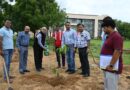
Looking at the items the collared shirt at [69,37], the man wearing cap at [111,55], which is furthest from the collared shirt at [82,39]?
the man wearing cap at [111,55]

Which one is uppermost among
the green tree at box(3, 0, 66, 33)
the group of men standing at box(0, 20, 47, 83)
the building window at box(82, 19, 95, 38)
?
the green tree at box(3, 0, 66, 33)

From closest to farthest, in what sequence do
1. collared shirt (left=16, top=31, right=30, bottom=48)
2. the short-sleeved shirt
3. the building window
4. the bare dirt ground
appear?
the short-sleeved shirt
the bare dirt ground
collared shirt (left=16, top=31, right=30, bottom=48)
the building window

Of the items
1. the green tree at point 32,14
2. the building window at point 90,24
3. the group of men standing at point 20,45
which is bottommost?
the building window at point 90,24

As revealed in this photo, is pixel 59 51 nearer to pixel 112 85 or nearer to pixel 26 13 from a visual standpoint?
pixel 112 85

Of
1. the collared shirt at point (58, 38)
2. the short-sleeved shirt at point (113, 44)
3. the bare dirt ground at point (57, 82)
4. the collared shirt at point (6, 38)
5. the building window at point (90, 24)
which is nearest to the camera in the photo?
the short-sleeved shirt at point (113, 44)

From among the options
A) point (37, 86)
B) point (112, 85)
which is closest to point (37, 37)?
point (37, 86)

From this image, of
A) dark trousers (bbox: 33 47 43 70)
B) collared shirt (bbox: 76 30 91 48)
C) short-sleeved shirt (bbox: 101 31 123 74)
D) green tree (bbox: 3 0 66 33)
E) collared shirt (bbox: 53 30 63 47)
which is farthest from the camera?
green tree (bbox: 3 0 66 33)

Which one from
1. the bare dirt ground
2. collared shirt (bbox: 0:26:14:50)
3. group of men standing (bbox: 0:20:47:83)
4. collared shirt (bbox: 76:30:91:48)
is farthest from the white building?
collared shirt (bbox: 0:26:14:50)

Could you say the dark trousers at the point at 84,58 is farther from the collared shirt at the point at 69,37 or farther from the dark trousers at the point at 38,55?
the dark trousers at the point at 38,55

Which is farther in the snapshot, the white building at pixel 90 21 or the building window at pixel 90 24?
the building window at pixel 90 24

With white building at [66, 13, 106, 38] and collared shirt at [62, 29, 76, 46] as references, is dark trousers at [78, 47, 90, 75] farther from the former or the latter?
white building at [66, 13, 106, 38]

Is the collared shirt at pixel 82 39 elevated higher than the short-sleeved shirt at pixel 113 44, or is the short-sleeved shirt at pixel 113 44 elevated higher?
the short-sleeved shirt at pixel 113 44

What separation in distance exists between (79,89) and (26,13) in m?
28.5

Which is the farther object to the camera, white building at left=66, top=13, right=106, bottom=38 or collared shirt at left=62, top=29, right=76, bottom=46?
white building at left=66, top=13, right=106, bottom=38
